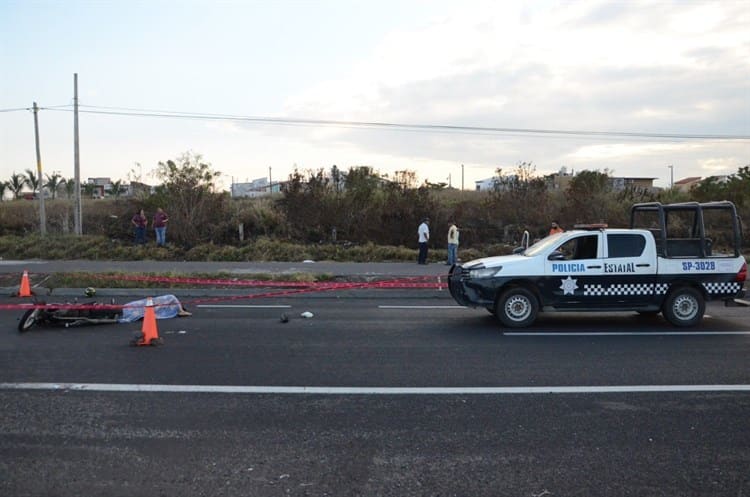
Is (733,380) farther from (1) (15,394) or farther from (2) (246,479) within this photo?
(1) (15,394)

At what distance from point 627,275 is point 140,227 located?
19.1m

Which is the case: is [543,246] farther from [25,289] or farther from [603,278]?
[25,289]

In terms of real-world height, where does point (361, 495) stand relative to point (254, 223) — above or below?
below

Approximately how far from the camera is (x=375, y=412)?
19.4 ft

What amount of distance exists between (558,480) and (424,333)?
5.73m

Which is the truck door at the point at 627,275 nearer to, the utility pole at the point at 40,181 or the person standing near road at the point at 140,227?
the person standing near road at the point at 140,227

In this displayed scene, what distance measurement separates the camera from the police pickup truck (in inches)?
415

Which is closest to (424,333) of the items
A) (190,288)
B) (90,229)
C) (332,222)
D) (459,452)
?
(459,452)

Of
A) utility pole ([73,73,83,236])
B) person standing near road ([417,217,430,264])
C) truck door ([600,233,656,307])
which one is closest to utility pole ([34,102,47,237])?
utility pole ([73,73,83,236])

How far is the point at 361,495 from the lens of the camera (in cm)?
414

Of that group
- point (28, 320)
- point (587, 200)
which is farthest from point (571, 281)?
point (587, 200)

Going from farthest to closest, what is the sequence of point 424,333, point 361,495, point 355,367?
point 424,333 → point 355,367 → point 361,495

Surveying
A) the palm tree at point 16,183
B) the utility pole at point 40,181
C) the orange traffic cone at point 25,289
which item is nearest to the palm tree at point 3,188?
the palm tree at point 16,183

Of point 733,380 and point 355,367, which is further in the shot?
point 355,367
